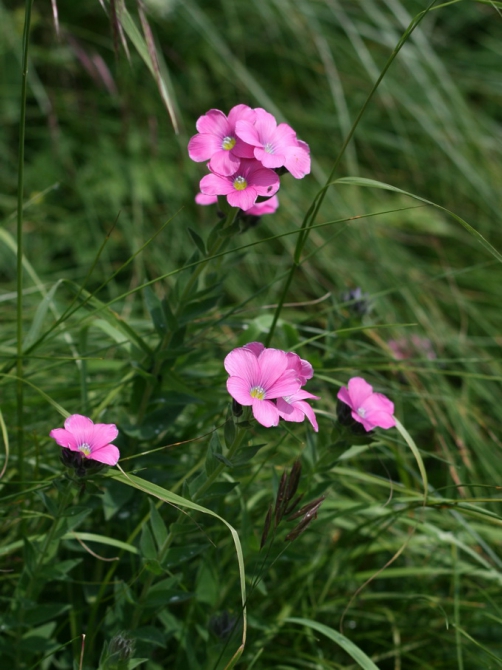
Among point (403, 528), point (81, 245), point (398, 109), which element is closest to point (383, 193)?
point (398, 109)

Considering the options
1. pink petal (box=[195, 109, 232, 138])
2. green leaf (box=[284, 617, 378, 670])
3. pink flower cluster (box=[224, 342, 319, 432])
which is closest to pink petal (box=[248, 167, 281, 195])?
pink petal (box=[195, 109, 232, 138])

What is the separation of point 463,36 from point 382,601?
3055mm

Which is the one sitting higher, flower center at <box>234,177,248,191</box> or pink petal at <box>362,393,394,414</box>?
flower center at <box>234,177,248,191</box>

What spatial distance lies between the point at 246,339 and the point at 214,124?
1.51 ft

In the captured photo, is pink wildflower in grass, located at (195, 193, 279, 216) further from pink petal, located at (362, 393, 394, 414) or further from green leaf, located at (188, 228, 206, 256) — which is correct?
pink petal, located at (362, 393, 394, 414)

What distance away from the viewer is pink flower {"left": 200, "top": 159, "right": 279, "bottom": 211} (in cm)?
93

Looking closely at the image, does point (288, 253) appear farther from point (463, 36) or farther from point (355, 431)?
point (463, 36)

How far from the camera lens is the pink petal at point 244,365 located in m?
0.89

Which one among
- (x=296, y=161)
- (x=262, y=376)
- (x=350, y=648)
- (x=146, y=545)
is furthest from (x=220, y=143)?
(x=350, y=648)

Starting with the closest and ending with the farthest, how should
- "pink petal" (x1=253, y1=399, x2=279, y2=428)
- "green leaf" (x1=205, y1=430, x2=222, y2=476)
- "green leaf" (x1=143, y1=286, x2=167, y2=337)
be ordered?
1. "pink petal" (x1=253, y1=399, x2=279, y2=428)
2. "green leaf" (x1=205, y1=430, x2=222, y2=476)
3. "green leaf" (x1=143, y1=286, x2=167, y2=337)

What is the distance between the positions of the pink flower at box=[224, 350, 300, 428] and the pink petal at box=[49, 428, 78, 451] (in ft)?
0.70

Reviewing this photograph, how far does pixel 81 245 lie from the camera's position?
232 cm

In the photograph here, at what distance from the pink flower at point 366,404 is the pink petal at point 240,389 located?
0.20m

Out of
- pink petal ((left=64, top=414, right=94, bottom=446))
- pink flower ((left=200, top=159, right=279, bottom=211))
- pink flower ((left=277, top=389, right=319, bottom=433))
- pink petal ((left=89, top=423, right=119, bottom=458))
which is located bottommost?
pink petal ((left=89, top=423, right=119, bottom=458))
